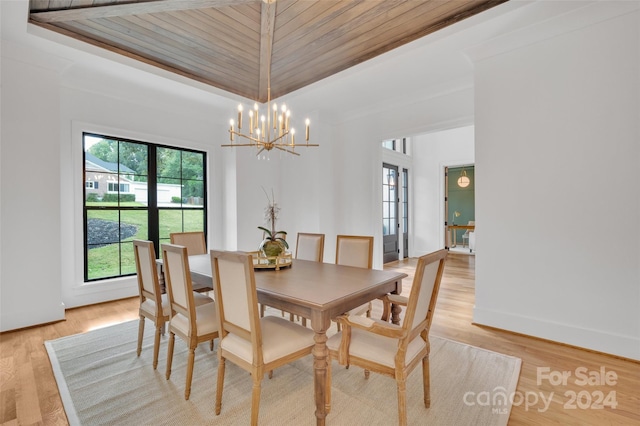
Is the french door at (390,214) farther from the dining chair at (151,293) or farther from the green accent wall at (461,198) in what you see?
the dining chair at (151,293)

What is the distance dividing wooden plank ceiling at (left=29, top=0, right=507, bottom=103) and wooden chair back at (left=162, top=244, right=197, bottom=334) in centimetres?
203

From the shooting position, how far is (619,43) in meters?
2.43

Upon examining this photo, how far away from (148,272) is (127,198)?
2.47 m

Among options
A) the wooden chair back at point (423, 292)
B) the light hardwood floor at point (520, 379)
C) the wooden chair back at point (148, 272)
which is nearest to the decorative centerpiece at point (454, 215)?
the light hardwood floor at point (520, 379)

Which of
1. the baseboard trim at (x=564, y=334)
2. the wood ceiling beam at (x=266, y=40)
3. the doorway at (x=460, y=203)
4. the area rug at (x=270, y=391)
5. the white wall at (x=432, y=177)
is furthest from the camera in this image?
the doorway at (x=460, y=203)

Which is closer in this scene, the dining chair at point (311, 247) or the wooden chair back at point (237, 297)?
the wooden chair back at point (237, 297)

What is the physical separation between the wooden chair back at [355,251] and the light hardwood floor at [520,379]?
0.97 metres

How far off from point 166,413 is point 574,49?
4.19 m

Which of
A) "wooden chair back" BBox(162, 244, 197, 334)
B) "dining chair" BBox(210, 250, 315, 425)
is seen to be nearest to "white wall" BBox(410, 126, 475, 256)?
"dining chair" BBox(210, 250, 315, 425)

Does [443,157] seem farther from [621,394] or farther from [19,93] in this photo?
[19,93]

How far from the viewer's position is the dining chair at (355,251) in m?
2.84

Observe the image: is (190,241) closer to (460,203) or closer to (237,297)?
(237,297)

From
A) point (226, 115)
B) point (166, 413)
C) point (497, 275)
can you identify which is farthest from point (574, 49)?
point (226, 115)

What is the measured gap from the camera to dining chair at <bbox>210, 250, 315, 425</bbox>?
157 cm
